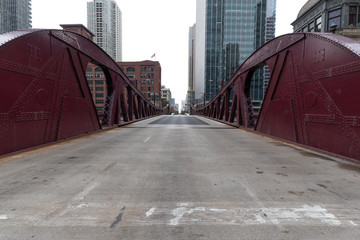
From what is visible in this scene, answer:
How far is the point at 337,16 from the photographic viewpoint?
3000 centimetres

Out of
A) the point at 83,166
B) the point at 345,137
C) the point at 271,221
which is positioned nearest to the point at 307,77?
the point at 345,137

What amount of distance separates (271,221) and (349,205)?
1.70 meters

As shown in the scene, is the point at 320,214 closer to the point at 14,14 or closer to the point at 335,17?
the point at 335,17

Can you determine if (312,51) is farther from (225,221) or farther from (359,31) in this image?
(359,31)

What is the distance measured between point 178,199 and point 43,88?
8.49m

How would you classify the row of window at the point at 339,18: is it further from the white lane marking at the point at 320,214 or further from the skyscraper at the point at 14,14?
the skyscraper at the point at 14,14

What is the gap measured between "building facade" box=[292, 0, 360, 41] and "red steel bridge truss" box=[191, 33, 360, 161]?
2312cm

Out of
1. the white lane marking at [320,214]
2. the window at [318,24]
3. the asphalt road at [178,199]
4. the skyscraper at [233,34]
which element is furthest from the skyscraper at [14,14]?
the white lane marking at [320,214]

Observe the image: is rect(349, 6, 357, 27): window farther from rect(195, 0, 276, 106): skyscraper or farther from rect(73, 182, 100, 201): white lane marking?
rect(195, 0, 276, 106): skyscraper

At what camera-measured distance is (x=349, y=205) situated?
353 centimetres

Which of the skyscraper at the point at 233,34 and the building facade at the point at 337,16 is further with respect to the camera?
the skyscraper at the point at 233,34

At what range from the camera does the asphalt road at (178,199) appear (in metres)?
2.77

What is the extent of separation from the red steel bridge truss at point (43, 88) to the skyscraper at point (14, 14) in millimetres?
151469

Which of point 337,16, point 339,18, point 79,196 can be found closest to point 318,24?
point 337,16
